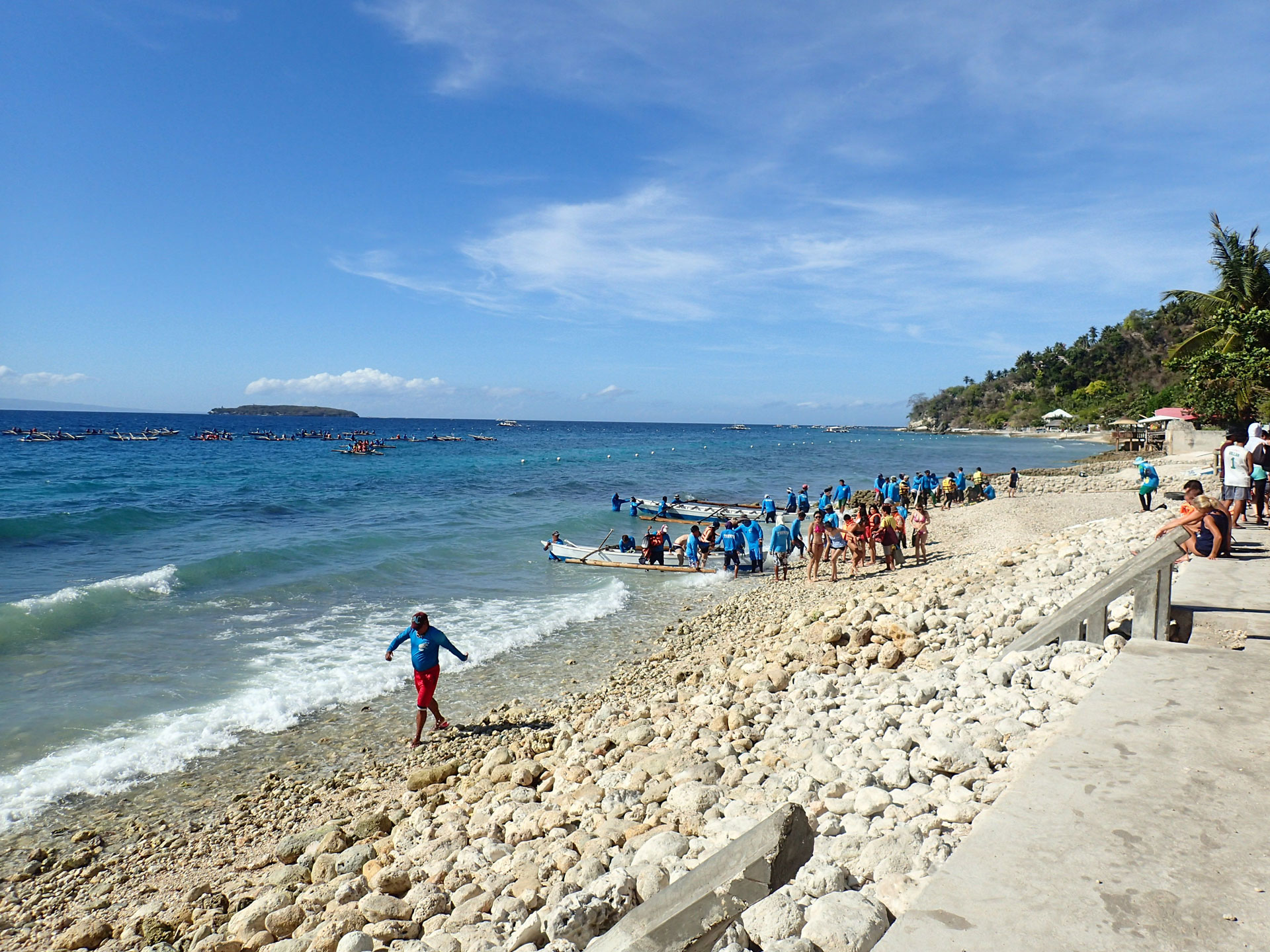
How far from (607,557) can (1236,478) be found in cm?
1391

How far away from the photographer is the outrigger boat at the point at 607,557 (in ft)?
65.0

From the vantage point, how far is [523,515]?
30719 millimetres

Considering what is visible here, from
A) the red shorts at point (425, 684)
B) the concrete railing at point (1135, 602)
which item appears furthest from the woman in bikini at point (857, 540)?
the red shorts at point (425, 684)

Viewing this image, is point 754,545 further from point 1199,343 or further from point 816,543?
point 1199,343

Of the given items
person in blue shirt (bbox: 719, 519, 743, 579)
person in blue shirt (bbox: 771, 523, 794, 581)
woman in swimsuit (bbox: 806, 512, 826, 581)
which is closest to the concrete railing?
woman in swimsuit (bbox: 806, 512, 826, 581)

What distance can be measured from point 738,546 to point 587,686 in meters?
9.77

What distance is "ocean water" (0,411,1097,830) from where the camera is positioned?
9391 mm

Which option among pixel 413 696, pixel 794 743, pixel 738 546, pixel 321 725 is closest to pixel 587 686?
pixel 413 696

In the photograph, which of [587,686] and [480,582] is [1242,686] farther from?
[480,582]

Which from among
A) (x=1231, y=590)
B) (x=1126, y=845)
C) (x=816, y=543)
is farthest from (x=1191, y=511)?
(x=816, y=543)

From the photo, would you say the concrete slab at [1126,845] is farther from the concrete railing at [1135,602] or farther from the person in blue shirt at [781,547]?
the person in blue shirt at [781,547]

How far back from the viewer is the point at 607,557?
66.8ft

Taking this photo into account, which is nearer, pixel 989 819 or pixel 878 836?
pixel 989 819

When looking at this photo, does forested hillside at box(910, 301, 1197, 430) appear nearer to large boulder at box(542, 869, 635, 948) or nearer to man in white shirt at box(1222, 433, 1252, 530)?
man in white shirt at box(1222, 433, 1252, 530)
